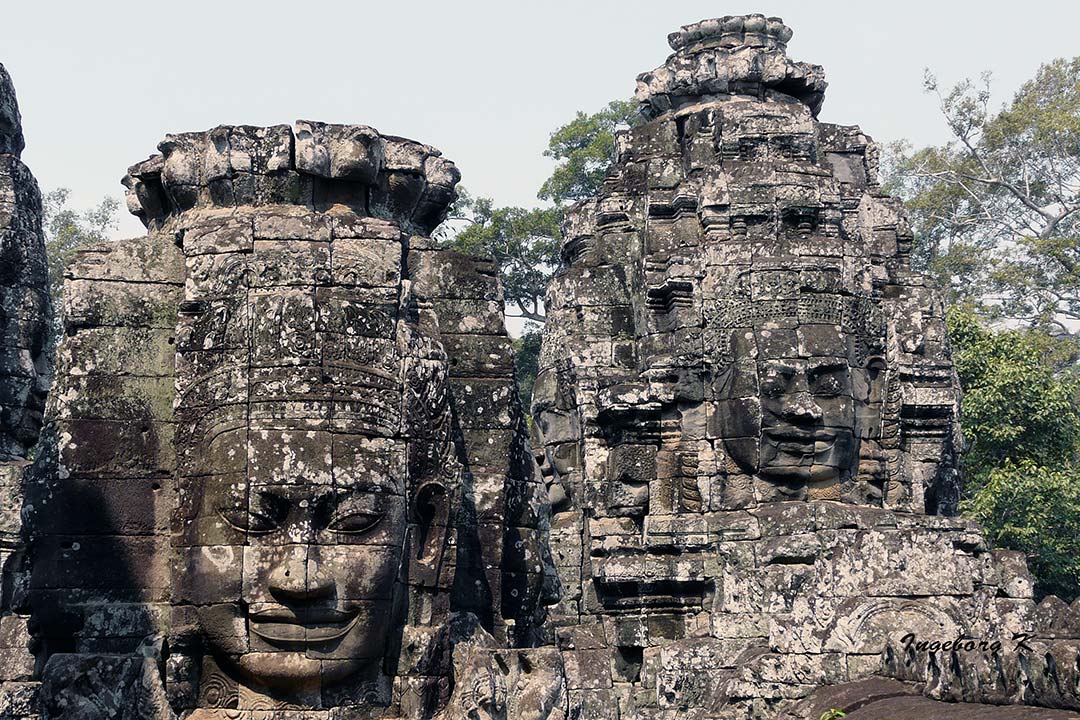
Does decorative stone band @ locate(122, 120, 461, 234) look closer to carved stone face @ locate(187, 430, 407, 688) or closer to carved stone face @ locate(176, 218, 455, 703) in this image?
carved stone face @ locate(176, 218, 455, 703)

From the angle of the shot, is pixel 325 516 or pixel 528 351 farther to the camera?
pixel 528 351

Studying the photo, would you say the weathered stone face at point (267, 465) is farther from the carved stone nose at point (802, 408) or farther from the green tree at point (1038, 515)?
the green tree at point (1038, 515)

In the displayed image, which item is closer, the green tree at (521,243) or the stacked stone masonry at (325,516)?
the stacked stone masonry at (325,516)

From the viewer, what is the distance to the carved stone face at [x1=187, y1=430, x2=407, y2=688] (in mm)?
7992

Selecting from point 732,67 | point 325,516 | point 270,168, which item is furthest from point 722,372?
point 325,516

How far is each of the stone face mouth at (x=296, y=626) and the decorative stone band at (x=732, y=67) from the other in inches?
495

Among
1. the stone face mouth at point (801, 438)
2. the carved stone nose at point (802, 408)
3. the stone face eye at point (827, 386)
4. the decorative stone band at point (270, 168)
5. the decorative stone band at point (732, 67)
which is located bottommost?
the stone face mouth at point (801, 438)

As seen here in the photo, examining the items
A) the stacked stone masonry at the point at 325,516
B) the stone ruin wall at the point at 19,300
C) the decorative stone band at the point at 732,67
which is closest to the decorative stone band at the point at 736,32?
the decorative stone band at the point at 732,67

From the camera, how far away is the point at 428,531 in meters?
8.53

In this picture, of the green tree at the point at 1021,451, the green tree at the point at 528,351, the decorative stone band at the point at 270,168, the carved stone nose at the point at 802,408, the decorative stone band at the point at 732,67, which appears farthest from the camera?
the green tree at the point at 528,351

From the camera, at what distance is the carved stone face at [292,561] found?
7.99 meters

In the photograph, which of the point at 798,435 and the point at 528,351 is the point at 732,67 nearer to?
the point at 798,435

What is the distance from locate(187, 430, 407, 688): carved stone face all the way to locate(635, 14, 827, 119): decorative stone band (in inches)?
482

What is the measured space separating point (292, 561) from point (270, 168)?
225 centimetres
